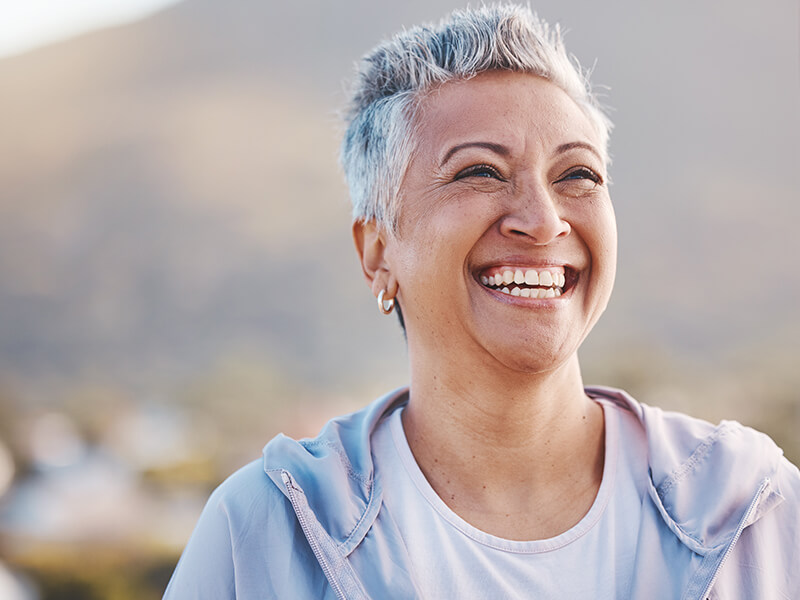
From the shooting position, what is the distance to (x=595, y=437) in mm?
1716

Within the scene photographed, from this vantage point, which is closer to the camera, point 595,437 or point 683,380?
point 595,437

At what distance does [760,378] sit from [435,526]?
541cm

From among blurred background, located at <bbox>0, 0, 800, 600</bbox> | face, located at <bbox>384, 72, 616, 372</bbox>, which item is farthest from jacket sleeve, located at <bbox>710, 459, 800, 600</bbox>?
blurred background, located at <bbox>0, 0, 800, 600</bbox>

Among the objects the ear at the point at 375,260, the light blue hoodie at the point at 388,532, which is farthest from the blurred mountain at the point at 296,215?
the light blue hoodie at the point at 388,532

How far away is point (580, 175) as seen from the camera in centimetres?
162

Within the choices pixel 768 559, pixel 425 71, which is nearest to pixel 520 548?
pixel 768 559

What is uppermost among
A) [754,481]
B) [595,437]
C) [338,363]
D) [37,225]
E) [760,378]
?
[37,225]

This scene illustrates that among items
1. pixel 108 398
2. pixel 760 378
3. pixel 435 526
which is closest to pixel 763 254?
pixel 760 378

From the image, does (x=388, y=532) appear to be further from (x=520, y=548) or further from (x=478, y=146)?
(x=478, y=146)

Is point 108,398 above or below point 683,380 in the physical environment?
above

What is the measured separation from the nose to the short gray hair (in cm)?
27

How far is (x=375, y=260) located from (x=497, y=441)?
19.3 inches

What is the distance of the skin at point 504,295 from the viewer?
1534mm

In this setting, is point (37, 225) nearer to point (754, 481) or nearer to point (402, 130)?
point (402, 130)
